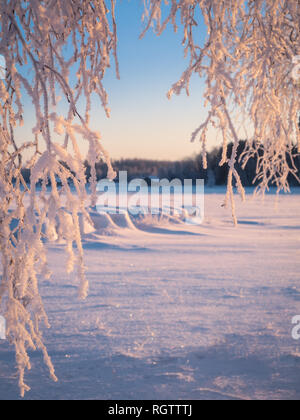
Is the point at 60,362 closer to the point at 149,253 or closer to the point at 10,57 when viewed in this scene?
the point at 10,57

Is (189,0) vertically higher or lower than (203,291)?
higher

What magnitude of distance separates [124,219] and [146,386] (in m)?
8.00

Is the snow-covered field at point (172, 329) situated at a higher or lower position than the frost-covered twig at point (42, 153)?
lower

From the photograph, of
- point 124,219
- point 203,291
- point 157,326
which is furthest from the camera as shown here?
point 124,219

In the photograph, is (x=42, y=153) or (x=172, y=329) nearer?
(x=42, y=153)

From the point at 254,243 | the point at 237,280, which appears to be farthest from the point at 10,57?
the point at 254,243

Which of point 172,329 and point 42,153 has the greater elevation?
point 42,153

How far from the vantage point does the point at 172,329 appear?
333 centimetres

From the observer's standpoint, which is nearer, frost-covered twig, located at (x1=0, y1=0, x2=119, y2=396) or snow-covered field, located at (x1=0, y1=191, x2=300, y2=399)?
frost-covered twig, located at (x1=0, y1=0, x2=119, y2=396)

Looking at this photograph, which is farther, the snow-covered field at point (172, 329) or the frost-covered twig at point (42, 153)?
the snow-covered field at point (172, 329)

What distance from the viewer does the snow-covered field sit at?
2.38 m

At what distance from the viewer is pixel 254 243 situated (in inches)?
317

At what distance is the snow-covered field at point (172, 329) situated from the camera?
93.7 inches
